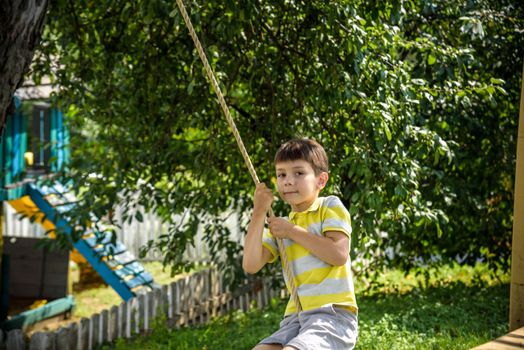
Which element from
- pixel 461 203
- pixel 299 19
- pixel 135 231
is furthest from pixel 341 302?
pixel 135 231

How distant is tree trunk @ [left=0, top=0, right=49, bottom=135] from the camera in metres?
3.69

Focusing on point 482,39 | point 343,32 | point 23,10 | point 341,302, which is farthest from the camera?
point 482,39

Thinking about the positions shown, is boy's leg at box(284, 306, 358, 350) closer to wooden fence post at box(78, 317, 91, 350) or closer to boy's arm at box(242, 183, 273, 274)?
boy's arm at box(242, 183, 273, 274)

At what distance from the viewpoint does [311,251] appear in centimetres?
312

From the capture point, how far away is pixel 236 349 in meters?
5.88

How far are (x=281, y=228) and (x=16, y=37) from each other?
181 cm

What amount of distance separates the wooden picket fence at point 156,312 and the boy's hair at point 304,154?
13.2 ft

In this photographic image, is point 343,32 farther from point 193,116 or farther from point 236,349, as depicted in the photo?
point 236,349

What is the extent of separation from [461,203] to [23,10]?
460 centimetres

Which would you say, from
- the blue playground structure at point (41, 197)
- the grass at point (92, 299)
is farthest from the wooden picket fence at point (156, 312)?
the grass at point (92, 299)

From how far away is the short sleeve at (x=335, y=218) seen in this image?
3.18 metres

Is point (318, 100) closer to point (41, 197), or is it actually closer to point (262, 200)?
point (262, 200)

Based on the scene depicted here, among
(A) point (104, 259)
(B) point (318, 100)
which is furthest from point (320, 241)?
(A) point (104, 259)

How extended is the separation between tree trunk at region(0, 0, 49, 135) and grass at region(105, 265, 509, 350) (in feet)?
10.1
